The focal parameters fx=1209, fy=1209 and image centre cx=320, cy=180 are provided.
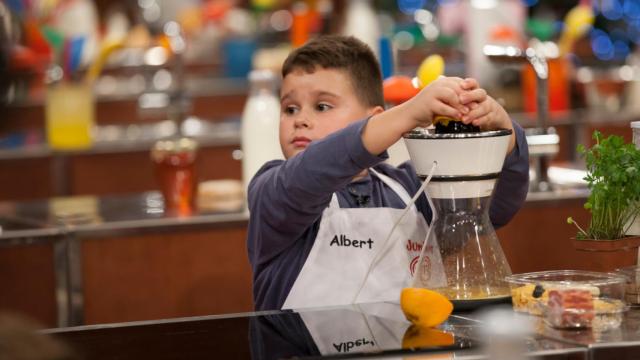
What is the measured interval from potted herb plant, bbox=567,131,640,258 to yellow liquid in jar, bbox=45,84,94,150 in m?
2.76

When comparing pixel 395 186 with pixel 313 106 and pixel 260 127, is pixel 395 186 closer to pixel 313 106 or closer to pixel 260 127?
pixel 313 106

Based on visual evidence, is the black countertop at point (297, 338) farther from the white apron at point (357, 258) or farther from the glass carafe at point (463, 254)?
the white apron at point (357, 258)

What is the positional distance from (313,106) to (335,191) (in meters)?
0.21

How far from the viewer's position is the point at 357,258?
1917 mm

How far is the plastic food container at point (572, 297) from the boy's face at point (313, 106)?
1.79ft

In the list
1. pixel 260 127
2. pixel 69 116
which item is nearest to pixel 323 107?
pixel 260 127

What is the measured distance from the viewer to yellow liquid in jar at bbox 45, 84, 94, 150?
161 inches

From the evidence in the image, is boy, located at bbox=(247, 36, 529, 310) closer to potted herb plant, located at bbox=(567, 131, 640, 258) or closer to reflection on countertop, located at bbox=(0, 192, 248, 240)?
potted herb plant, located at bbox=(567, 131, 640, 258)

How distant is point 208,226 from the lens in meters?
2.94

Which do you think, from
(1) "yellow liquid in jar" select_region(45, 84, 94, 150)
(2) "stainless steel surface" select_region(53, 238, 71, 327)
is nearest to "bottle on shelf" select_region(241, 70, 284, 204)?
(2) "stainless steel surface" select_region(53, 238, 71, 327)

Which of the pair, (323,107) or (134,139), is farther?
(134,139)

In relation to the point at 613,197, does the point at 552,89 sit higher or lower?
higher

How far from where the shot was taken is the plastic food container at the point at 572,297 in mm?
1367

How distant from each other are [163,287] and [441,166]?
1553 mm
